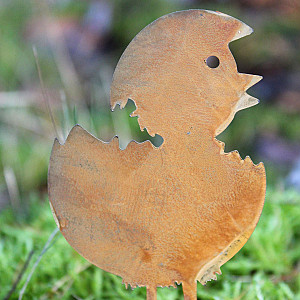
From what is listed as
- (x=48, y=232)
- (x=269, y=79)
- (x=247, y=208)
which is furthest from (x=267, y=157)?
(x=247, y=208)

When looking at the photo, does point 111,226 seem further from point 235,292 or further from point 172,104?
point 235,292

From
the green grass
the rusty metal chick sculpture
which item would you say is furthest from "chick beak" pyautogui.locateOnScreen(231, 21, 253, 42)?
the green grass

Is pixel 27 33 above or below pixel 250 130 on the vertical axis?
above

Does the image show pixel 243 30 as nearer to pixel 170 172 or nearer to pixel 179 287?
pixel 170 172

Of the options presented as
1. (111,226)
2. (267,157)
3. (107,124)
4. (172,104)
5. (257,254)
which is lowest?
(267,157)

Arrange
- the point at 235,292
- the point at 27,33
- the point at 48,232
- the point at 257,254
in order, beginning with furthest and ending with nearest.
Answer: the point at 27,33 → the point at 48,232 → the point at 257,254 → the point at 235,292

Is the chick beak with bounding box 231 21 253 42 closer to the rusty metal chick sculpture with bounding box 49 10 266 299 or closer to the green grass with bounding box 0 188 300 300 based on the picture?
the rusty metal chick sculpture with bounding box 49 10 266 299

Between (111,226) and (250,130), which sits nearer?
(111,226)
